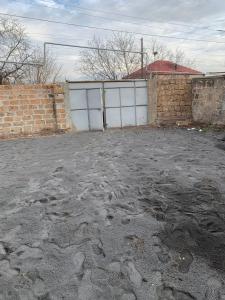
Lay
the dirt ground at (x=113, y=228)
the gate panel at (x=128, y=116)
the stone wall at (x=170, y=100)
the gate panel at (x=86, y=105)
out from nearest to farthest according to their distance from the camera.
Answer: the dirt ground at (x=113, y=228) < the gate panel at (x=86, y=105) < the stone wall at (x=170, y=100) < the gate panel at (x=128, y=116)

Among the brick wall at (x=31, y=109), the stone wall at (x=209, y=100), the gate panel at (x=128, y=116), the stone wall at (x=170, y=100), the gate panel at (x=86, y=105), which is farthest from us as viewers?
the gate panel at (x=128, y=116)

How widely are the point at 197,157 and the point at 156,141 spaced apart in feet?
6.91

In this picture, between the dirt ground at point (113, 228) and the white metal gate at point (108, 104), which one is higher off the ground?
the white metal gate at point (108, 104)

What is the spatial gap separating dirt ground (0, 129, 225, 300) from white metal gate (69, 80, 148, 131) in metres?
4.42

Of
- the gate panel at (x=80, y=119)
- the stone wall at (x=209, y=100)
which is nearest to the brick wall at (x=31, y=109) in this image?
the gate panel at (x=80, y=119)

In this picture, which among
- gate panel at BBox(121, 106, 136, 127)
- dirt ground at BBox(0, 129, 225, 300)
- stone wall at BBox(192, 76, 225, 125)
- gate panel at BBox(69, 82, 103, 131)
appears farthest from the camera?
gate panel at BBox(121, 106, 136, 127)

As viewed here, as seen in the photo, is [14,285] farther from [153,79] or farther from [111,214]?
[153,79]

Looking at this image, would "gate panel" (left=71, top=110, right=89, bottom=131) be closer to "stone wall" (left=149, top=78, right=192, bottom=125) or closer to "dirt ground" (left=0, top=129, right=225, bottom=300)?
"stone wall" (left=149, top=78, right=192, bottom=125)

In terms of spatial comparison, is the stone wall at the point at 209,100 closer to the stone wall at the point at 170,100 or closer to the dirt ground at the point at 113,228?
the stone wall at the point at 170,100

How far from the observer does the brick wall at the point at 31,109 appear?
9141 mm

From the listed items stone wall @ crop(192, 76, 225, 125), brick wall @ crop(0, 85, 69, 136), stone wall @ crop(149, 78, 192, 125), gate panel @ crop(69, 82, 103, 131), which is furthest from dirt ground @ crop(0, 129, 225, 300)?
Result: stone wall @ crop(149, 78, 192, 125)

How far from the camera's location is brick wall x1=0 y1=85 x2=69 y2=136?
9.14m

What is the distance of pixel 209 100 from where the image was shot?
991 centimetres

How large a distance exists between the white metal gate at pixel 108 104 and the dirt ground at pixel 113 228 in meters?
4.42
